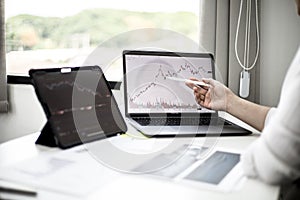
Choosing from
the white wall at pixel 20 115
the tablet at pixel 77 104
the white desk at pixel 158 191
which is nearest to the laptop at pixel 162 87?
the tablet at pixel 77 104

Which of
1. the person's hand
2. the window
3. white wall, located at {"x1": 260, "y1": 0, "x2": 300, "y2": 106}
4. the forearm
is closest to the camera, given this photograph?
the forearm

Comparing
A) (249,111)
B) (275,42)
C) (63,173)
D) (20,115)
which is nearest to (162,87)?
(249,111)

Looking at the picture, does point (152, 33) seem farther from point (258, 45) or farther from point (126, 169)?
point (126, 169)

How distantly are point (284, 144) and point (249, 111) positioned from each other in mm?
558

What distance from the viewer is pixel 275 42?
179 centimetres

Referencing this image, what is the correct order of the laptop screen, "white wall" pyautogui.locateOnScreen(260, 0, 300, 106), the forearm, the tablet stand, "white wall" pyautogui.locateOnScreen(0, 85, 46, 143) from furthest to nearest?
"white wall" pyautogui.locateOnScreen(0, 85, 46, 143)
"white wall" pyautogui.locateOnScreen(260, 0, 300, 106)
the laptop screen
the forearm
the tablet stand

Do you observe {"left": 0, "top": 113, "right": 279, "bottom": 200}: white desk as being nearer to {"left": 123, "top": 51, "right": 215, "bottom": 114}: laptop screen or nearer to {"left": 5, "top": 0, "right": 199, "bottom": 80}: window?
{"left": 123, "top": 51, "right": 215, "bottom": 114}: laptop screen

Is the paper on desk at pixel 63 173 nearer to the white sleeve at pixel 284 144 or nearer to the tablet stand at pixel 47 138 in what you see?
the tablet stand at pixel 47 138

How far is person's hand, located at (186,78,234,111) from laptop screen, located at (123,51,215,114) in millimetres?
66

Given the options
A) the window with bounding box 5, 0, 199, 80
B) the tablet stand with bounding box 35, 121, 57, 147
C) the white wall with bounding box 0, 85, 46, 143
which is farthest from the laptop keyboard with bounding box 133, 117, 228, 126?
the white wall with bounding box 0, 85, 46, 143

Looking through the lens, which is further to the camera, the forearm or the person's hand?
the person's hand

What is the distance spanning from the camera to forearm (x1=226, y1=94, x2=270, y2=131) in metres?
1.34

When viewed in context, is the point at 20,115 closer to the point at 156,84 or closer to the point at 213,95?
the point at 156,84

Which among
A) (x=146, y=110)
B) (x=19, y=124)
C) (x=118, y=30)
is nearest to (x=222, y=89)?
(x=146, y=110)
